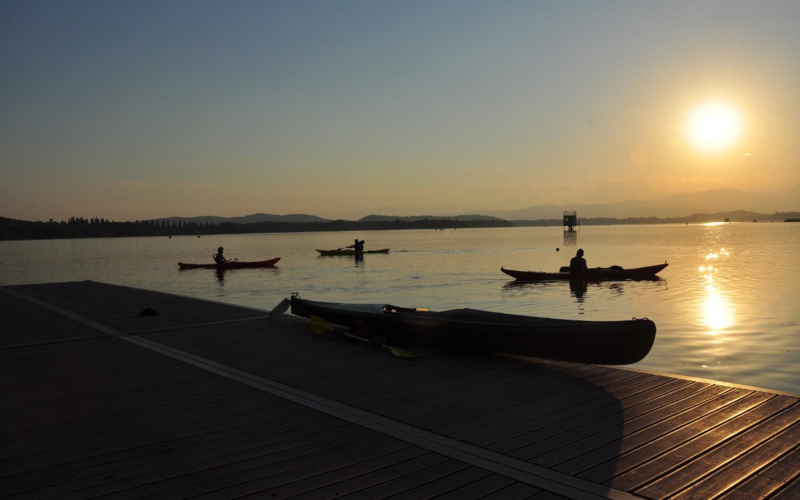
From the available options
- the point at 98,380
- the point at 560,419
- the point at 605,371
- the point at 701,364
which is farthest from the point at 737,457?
the point at 701,364

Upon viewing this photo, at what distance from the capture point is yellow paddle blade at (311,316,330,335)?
442 inches

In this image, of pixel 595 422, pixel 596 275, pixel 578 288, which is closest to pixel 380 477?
pixel 595 422

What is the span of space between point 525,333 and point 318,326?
463 cm

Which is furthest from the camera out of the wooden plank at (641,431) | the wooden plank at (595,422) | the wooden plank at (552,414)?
the wooden plank at (552,414)

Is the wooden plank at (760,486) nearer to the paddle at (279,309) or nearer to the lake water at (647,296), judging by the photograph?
the lake water at (647,296)

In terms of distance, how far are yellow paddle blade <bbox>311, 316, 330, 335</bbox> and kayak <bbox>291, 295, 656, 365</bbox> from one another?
0.93m

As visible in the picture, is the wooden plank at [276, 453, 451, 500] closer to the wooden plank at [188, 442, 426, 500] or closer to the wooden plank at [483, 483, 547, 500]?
the wooden plank at [188, 442, 426, 500]

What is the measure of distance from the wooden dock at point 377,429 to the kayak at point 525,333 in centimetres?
25

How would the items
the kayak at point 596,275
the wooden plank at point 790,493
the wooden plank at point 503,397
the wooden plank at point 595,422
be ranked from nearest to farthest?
the wooden plank at point 790,493
the wooden plank at point 595,422
the wooden plank at point 503,397
the kayak at point 596,275

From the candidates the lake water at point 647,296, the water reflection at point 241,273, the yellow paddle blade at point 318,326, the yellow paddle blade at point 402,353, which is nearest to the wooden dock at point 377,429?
the yellow paddle blade at point 402,353

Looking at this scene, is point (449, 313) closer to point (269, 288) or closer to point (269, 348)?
point (269, 348)

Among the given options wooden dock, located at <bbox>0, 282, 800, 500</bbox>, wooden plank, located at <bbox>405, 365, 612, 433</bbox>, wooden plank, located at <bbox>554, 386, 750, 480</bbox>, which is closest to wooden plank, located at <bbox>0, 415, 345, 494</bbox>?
wooden dock, located at <bbox>0, 282, 800, 500</bbox>

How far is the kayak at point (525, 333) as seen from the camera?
7.62 meters

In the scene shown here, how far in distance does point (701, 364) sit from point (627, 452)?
8.87m
